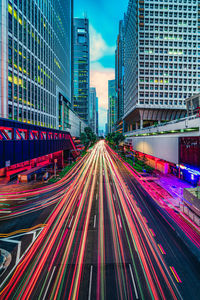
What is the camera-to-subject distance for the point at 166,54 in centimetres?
5841

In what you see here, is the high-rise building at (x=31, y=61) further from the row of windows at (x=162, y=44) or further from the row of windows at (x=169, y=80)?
Answer: the row of windows at (x=169, y=80)

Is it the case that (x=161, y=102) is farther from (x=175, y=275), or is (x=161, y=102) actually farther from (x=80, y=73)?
(x=80, y=73)

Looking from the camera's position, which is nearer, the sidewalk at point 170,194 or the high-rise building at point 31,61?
the sidewalk at point 170,194

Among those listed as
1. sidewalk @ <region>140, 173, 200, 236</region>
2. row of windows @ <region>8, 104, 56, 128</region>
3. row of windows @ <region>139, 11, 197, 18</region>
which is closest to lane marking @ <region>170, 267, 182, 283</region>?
sidewalk @ <region>140, 173, 200, 236</region>

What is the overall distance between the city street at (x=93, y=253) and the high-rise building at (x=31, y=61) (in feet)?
101

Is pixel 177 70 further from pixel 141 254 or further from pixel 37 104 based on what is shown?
pixel 141 254

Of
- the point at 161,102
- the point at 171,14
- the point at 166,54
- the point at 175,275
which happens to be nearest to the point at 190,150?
the point at 175,275

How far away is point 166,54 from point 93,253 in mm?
77409

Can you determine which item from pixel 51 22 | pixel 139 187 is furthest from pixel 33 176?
pixel 51 22

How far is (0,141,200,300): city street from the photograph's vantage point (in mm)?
6930

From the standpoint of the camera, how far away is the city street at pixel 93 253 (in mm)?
6930

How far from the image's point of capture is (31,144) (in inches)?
684

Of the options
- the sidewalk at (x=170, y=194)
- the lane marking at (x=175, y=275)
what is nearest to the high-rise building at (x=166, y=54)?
the sidewalk at (x=170, y=194)

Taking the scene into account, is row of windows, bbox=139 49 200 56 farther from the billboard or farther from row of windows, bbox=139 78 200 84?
the billboard
